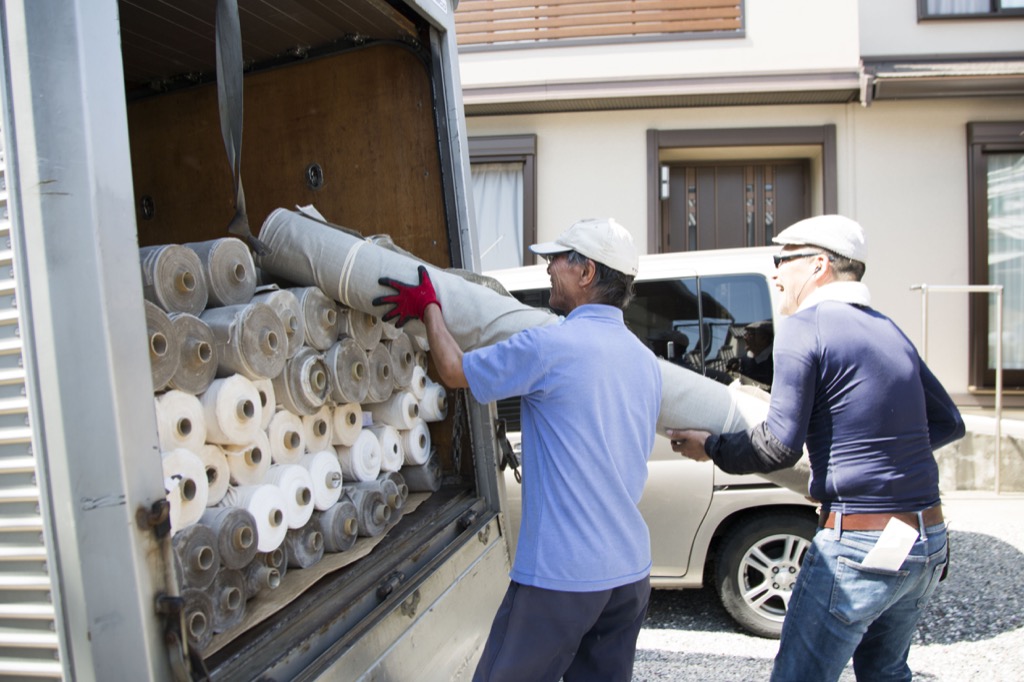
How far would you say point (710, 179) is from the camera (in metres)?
8.57

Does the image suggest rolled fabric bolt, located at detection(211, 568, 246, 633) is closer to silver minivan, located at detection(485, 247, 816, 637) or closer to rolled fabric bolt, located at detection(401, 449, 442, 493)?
rolled fabric bolt, located at detection(401, 449, 442, 493)

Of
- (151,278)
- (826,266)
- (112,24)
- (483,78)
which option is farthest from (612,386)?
(483,78)

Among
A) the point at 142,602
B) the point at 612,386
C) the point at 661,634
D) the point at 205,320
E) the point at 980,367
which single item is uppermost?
the point at 205,320

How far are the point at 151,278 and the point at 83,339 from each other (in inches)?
25.0

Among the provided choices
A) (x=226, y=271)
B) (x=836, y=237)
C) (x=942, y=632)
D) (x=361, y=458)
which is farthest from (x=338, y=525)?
(x=942, y=632)

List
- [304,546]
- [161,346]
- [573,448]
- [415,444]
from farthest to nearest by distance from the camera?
[415,444], [304,546], [573,448], [161,346]

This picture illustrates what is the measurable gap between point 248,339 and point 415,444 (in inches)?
37.3

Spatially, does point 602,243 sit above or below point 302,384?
above

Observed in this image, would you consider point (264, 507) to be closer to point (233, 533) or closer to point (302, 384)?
point (233, 533)

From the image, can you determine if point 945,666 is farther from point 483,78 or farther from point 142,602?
point 483,78

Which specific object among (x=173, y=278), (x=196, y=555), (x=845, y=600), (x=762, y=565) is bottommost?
(x=762, y=565)

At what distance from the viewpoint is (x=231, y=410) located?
196 centimetres

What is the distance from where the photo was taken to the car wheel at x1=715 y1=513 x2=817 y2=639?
420 cm

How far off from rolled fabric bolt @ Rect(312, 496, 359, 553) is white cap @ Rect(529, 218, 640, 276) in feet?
3.37
